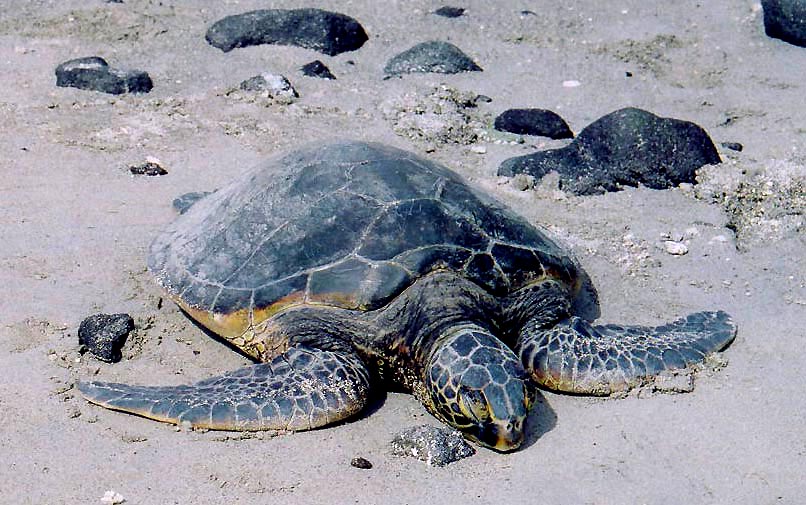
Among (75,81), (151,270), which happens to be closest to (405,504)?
(151,270)

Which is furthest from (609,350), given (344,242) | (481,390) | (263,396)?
(263,396)

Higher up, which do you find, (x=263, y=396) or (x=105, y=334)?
(x=263, y=396)

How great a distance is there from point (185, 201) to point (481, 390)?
97.7 inches

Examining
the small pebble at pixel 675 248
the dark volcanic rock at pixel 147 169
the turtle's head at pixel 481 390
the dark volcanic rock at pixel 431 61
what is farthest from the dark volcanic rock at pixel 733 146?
the dark volcanic rock at pixel 147 169

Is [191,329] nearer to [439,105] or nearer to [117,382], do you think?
[117,382]

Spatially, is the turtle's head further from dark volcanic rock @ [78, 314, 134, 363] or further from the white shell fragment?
dark volcanic rock @ [78, 314, 134, 363]

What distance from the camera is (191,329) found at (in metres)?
4.61

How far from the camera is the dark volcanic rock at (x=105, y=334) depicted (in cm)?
427

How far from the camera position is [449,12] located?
27.5ft

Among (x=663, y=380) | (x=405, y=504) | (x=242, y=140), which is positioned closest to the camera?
(x=405, y=504)

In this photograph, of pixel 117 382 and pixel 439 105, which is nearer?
pixel 117 382

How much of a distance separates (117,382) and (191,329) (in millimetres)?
546

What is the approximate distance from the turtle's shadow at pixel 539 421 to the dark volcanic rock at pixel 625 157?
7.05 ft

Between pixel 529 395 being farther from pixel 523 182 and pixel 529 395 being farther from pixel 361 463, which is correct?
pixel 523 182
